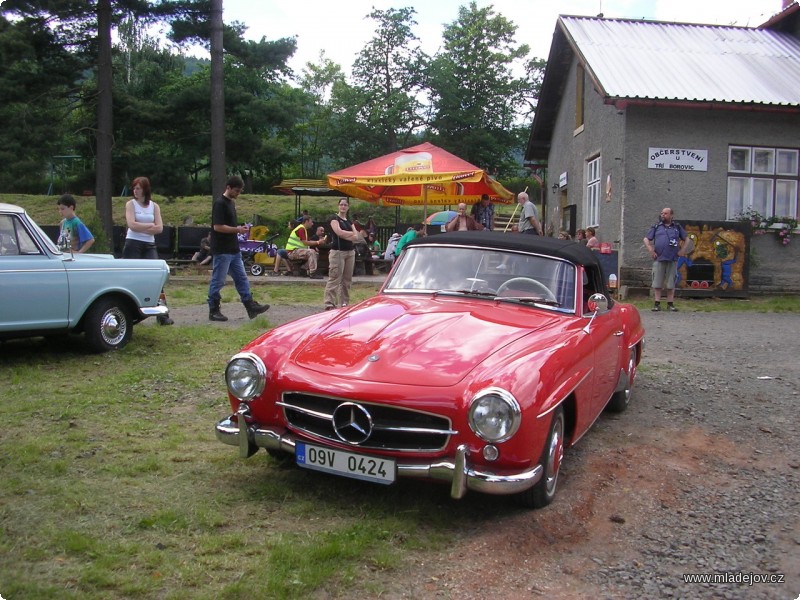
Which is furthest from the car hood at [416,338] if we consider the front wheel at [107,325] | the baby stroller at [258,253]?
the baby stroller at [258,253]

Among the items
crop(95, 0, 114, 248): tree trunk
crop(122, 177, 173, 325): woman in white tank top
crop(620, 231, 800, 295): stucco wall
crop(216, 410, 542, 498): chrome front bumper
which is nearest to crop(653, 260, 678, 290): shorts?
crop(620, 231, 800, 295): stucco wall

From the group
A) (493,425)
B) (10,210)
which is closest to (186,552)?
(493,425)

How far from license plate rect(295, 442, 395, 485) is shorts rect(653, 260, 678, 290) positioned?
10.3 meters

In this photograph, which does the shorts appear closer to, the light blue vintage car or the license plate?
the light blue vintage car

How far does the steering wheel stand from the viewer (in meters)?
4.66

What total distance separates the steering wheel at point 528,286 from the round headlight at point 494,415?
1495 millimetres

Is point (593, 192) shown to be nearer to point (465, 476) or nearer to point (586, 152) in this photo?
point (586, 152)

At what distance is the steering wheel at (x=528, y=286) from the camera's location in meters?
4.66

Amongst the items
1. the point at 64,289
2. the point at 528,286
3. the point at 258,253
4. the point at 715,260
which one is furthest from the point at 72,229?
the point at 715,260

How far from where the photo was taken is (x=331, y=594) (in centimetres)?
274

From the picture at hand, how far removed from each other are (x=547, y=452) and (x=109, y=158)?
752 inches

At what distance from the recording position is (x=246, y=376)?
12.3 feet

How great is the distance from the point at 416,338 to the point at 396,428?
0.62 metres

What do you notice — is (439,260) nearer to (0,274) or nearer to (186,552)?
(186,552)
